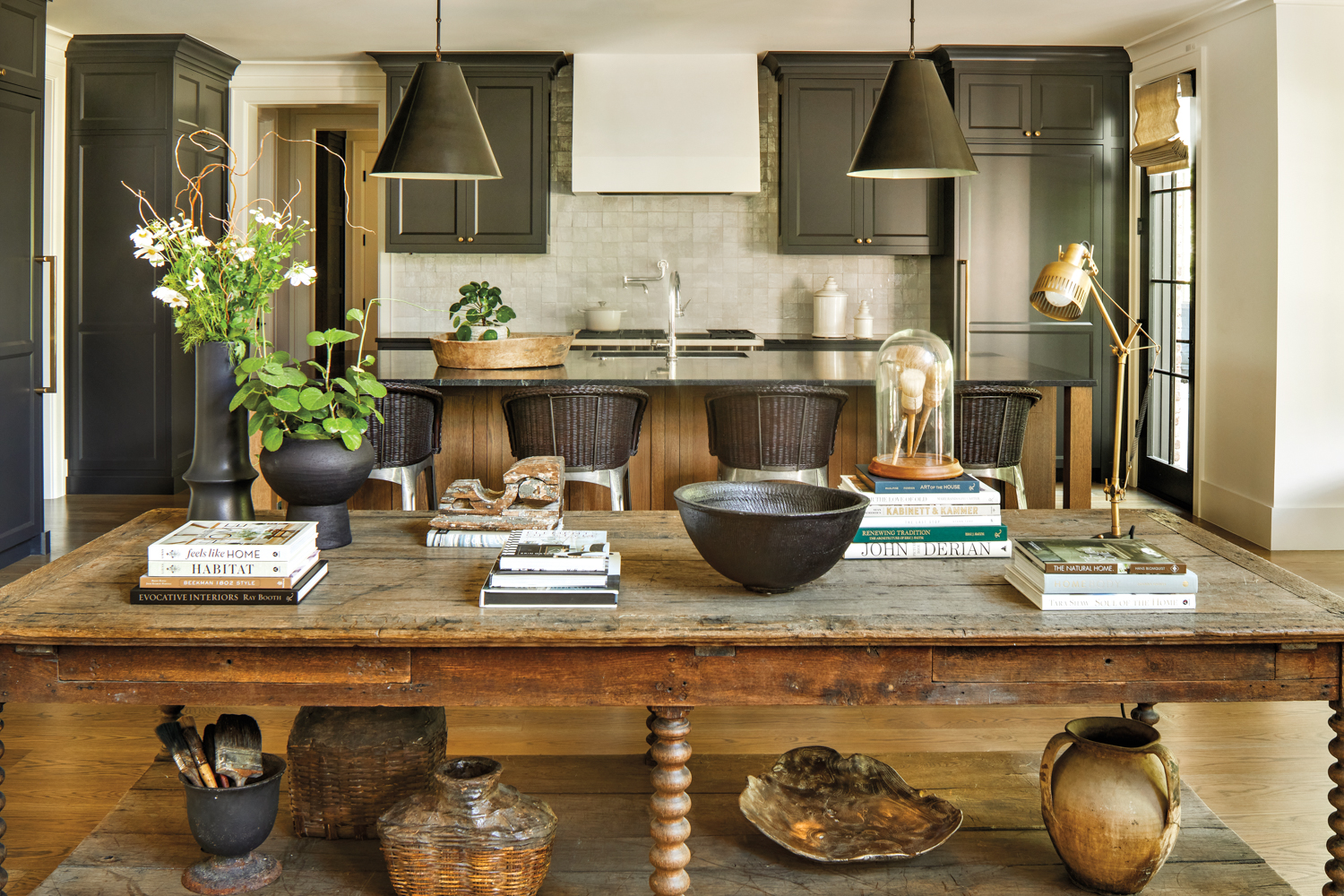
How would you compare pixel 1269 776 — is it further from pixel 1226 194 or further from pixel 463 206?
pixel 463 206

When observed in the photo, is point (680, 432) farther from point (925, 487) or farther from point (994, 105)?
point (994, 105)

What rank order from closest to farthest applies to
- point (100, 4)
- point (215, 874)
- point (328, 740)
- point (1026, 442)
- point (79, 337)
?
point (215, 874), point (328, 740), point (1026, 442), point (100, 4), point (79, 337)

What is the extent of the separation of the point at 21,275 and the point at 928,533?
452 cm

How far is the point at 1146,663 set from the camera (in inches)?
68.4

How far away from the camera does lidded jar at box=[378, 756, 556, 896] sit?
1.91m

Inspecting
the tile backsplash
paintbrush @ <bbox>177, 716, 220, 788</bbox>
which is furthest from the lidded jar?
the tile backsplash

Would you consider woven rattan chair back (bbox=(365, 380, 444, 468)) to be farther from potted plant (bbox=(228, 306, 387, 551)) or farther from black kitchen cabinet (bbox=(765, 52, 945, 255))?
black kitchen cabinet (bbox=(765, 52, 945, 255))

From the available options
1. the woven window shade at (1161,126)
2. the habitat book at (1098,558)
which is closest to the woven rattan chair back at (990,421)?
the habitat book at (1098,558)

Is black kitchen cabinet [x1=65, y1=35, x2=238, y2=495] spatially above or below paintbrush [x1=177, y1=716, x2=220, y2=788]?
above

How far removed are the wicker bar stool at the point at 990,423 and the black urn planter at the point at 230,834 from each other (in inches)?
111

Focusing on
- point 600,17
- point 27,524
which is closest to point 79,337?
point 27,524

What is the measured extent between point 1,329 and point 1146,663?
190 inches

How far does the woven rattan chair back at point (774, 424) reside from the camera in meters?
3.91

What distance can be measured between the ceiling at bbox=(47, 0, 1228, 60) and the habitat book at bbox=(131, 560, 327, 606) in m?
4.53
